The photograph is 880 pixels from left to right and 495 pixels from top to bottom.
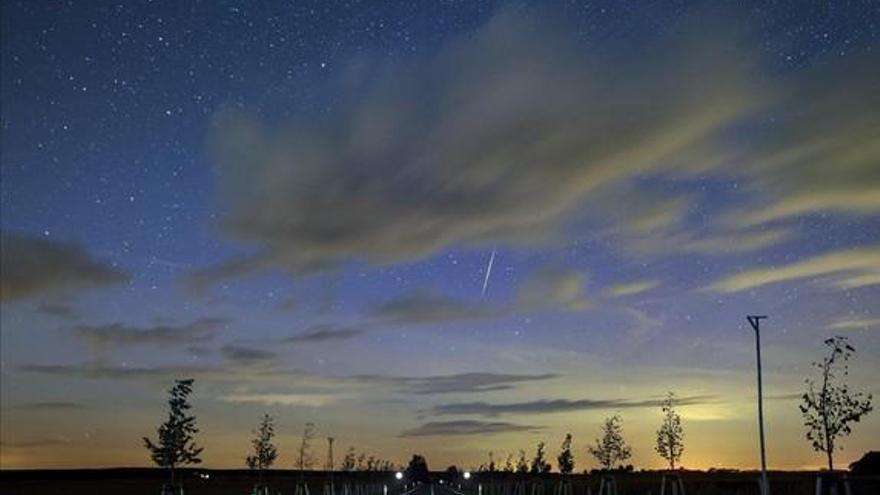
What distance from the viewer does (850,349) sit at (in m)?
59.9

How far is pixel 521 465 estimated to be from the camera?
5315 inches

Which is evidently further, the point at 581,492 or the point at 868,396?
the point at 581,492

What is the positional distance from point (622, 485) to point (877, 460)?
19221mm

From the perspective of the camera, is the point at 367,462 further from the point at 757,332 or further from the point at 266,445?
the point at 757,332

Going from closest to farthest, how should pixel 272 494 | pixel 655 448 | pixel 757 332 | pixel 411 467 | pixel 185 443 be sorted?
pixel 757 332, pixel 185 443, pixel 655 448, pixel 272 494, pixel 411 467

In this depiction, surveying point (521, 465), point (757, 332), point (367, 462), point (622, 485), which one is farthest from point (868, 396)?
point (367, 462)

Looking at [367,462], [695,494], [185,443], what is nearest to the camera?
[695,494]

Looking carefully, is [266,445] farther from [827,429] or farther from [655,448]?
[827,429]

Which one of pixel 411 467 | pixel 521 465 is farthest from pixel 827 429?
pixel 411 467

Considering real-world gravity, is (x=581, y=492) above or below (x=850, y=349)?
below

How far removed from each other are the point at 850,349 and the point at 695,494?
16203 mm

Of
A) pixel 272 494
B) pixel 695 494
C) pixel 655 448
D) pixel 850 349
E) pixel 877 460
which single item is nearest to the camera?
pixel 695 494

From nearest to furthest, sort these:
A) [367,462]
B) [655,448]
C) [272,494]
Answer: [655,448] < [272,494] < [367,462]

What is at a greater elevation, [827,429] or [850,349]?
[850,349]
